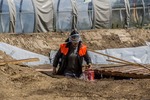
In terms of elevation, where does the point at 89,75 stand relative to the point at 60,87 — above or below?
below

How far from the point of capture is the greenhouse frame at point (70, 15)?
Result: 23577 millimetres

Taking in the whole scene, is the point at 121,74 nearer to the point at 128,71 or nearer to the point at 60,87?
the point at 128,71

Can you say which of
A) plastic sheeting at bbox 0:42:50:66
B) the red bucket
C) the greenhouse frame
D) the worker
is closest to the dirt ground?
the red bucket

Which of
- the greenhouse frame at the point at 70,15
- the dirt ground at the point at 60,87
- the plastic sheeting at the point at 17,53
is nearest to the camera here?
the dirt ground at the point at 60,87

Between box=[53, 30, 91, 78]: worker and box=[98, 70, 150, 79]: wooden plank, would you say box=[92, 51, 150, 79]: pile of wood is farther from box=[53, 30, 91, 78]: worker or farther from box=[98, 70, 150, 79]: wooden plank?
box=[53, 30, 91, 78]: worker

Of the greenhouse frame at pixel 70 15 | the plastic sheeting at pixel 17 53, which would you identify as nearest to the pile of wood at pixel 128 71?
the plastic sheeting at pixel 17 53

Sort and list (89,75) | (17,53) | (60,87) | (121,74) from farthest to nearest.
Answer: (17,53) → (121,74) → (89,75) → (60,87)

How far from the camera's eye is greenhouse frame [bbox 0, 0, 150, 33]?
23577 millimetres

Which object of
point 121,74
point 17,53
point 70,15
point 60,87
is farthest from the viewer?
point 70,15

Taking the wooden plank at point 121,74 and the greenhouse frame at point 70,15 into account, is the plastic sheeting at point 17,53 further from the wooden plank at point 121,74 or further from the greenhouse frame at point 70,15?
the wooden plank at point 121,74

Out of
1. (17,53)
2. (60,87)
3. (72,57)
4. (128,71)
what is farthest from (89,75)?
(17,53)

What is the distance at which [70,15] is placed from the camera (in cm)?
2519

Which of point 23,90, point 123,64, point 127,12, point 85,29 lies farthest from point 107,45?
point 23,90

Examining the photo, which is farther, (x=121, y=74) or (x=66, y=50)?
(x=121, y=74)
